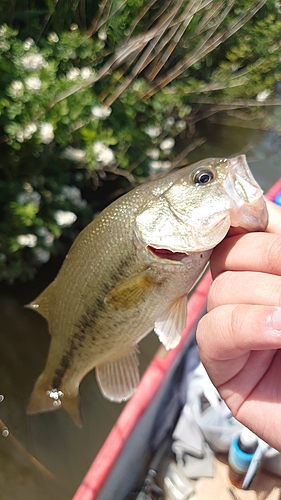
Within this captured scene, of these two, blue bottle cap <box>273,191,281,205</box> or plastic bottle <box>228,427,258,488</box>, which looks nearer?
plastic bottle <box>228,427,258,488</box>

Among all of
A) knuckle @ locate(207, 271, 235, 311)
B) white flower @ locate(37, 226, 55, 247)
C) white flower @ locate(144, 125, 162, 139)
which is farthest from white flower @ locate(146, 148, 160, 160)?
knuckle @ locate(207, 271, 235, 311)

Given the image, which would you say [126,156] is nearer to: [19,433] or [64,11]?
[64,11]

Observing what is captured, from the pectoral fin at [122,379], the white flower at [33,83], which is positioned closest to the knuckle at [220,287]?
the pectoral fin at [122,379]

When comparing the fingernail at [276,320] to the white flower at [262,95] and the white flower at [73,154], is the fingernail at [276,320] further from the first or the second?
the white flower at [262,95]

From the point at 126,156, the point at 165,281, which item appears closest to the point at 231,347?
the point at 165,281

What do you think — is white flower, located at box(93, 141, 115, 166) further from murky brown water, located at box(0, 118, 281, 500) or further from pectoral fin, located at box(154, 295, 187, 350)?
pectoral fin, located at box(154, 295, 187, 350)

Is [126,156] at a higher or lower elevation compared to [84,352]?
higher
